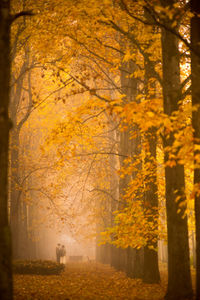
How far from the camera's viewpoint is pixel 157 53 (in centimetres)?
958

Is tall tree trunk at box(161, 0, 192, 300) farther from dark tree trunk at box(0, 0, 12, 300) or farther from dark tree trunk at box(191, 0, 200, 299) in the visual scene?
dark tree trunk at box(0, 0, 12, 300)

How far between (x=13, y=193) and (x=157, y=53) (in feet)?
34.2

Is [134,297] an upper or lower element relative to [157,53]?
lower

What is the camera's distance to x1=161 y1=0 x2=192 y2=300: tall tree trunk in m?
6.61

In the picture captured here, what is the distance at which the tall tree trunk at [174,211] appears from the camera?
661 centimetres

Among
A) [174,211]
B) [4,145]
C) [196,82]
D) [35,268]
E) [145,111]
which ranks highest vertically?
[196,82]

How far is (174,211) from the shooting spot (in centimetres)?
681

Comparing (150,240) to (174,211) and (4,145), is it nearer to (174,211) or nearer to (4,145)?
(174,211)

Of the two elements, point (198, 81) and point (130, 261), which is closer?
point (198, 81)

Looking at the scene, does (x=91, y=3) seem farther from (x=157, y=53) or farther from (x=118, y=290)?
(x=118, y=290)

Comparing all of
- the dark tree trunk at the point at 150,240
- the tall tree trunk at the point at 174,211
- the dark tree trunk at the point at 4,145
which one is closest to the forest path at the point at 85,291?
the dark tree trunk at the point at 150,240

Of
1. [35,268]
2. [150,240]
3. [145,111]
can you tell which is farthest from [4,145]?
[35,268]

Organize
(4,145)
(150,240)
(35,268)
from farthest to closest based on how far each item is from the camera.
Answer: (35,268), (150,240), (4,145)

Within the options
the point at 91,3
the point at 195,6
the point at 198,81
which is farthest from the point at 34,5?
the point at 198,81
